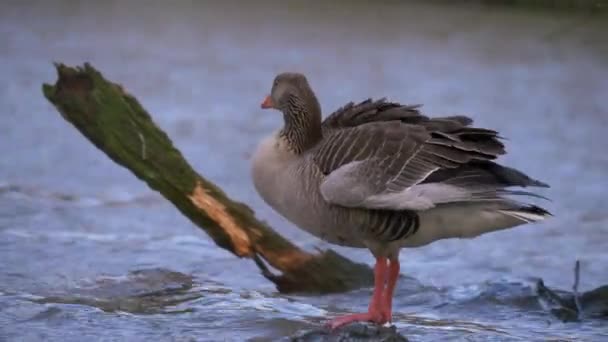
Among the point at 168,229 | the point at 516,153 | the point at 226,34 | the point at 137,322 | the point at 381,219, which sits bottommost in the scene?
the point at 137,322

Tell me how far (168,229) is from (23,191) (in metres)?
1.49

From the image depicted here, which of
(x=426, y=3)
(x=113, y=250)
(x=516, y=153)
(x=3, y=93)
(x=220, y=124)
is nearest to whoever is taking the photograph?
(x=113, y=250)

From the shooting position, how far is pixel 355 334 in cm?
569

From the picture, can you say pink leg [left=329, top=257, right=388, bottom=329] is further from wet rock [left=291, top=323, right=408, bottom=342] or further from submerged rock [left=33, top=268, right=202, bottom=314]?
submerged rock [left=33, top=268, right=202, bottom=314]

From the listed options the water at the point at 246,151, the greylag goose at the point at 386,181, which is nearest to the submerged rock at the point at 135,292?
the water at the point at 246,151

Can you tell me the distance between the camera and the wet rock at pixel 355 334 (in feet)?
18.5

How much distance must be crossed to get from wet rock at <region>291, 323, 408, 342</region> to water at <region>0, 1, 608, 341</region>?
0.70ft

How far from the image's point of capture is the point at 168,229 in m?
9.38

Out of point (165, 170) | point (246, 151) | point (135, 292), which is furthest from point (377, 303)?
point (246, 151)

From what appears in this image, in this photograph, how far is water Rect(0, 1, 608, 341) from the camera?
6559mm

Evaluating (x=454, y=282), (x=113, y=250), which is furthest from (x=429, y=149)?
(x=113, y=250)

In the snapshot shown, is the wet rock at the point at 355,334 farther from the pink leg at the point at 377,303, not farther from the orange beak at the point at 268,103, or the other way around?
the orange beak at the point at 268,103

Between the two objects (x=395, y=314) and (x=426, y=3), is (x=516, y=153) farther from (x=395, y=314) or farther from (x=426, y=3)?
(x=426, y=3)

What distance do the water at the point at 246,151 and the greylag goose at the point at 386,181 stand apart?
0.52 m
